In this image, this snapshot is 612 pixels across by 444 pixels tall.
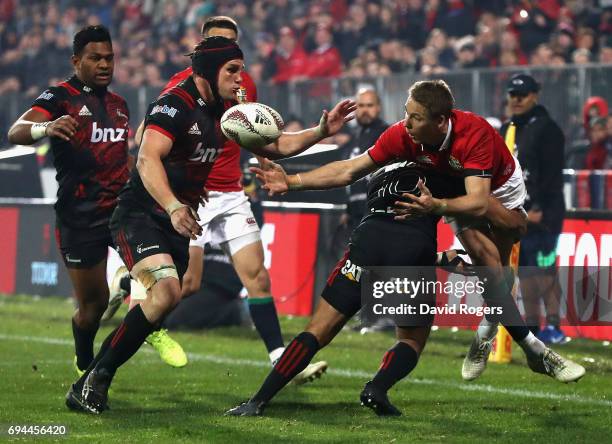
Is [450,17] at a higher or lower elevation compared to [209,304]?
higher

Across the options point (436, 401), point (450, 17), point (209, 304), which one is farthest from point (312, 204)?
point (436, 401)

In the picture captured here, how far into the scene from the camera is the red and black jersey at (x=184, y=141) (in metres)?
8.11

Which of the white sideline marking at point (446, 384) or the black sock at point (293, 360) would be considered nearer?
the black sock at point (293, 360)

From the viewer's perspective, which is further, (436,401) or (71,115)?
(71,115)

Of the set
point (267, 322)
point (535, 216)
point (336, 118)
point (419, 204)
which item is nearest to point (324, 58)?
point (535, 216)

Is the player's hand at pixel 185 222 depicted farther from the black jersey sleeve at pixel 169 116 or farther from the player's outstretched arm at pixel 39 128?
the player's outstretched arm at pixel 39 128

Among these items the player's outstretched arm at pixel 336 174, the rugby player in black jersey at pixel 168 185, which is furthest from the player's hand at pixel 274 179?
the rugby player in black jersey at pixel 168 185

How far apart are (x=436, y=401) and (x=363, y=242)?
1538 mm

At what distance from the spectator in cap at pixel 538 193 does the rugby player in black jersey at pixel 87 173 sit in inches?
149

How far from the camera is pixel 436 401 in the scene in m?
9.02

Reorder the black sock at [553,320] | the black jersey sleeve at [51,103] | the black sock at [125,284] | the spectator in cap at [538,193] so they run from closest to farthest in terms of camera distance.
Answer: the black jersey sleeve at [51,103], the black sock at [125,284], the spectator in cap at [538,193], the black sock at [553,320]

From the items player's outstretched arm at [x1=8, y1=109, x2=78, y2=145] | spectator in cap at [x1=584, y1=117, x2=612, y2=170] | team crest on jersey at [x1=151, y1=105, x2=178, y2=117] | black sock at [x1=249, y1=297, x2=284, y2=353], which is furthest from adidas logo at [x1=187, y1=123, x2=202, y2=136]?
spectator in cap at [x1=584, y1=117, x2=612, y2=170]

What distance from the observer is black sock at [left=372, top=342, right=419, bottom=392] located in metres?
8.09

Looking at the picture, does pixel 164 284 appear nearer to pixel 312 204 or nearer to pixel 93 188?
pixel 93 188
